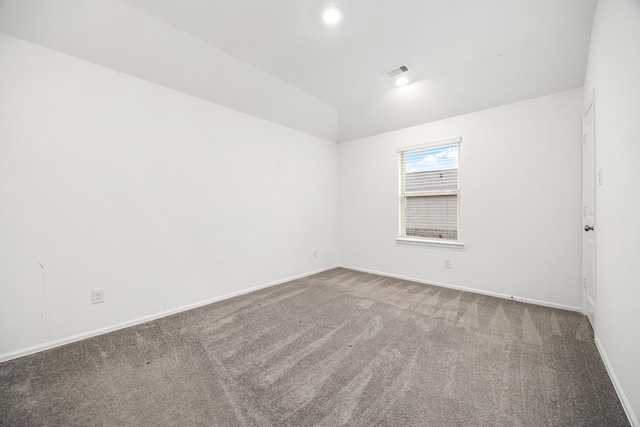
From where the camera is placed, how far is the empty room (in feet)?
4.83

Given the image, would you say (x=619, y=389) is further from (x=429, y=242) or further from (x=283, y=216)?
(x=283, y=216)

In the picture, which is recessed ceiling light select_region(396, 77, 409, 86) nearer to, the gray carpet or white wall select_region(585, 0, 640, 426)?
white wall select_region(585, 0, 640, 426)

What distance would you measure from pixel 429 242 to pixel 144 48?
4.17 metres

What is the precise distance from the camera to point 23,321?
6.35ft

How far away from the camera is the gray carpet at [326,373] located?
136cm

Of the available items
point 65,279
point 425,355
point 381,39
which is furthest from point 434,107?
point 65,279

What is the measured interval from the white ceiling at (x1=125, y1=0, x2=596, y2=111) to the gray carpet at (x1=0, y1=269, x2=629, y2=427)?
271cm

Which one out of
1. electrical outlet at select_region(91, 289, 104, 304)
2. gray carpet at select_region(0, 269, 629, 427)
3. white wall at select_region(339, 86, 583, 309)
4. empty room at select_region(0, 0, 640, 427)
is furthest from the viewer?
white wall at select_region(339, 86, 583, 309)

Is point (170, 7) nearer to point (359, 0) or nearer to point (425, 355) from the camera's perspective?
point (359, 0)

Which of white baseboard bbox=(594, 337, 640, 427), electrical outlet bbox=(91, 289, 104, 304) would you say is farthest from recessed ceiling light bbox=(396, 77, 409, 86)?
electrical outlet bbox=(91, 289, 104, 304)

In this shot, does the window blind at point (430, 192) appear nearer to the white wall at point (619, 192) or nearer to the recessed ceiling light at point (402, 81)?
the recessed ceiling light at point (402, 81)

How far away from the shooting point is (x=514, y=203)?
3064 mm

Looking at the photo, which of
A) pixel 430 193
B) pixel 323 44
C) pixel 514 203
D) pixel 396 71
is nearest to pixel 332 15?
pixel 323 44

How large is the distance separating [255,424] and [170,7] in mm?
3079
